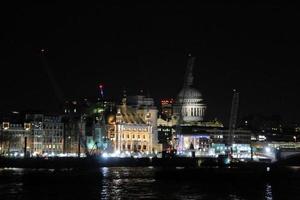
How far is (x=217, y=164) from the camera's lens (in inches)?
5773

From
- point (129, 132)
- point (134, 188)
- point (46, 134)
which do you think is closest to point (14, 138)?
point (46, 134)

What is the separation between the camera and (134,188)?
250 feet

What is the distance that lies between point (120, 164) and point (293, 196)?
79.2m

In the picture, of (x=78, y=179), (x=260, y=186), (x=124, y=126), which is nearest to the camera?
(x=260, y=186)

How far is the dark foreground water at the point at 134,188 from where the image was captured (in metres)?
67.2

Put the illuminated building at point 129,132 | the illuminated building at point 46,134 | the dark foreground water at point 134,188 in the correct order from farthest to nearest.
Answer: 1. the illuminated building at point 129,132
2. the illuminated building at point 46,134
3. the dark foreground water at point 134,188

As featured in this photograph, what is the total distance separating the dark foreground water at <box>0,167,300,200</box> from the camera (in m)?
67.2

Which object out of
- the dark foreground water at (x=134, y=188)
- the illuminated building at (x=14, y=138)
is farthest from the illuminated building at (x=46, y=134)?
the dark foreground water at (x=134, y=188)

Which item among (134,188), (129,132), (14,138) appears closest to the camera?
(134,188)

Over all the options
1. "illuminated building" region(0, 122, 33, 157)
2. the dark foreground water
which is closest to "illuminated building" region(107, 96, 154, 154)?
"illuminated building" region(0, 122, 33, 157)

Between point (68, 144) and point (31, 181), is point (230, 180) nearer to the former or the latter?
point (31, 181)

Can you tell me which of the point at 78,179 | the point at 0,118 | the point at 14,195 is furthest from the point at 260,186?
the point at 0,118

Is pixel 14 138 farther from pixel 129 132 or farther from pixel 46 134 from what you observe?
pixel 129 132

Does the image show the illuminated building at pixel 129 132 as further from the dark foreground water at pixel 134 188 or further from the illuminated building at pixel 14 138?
the dark foreground water at pixel 134 188
